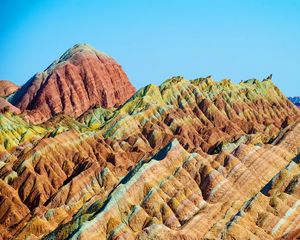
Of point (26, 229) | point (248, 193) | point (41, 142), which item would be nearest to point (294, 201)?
point (248, 193)

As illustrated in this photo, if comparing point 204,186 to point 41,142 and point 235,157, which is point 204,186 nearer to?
point 235,157

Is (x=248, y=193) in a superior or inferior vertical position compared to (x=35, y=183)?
inferior

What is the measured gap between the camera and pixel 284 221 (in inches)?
4589

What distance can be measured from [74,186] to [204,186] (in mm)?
37114

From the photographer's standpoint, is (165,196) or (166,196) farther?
(166,196)

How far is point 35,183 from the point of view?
591 feet

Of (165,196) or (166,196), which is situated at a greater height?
(165,196)

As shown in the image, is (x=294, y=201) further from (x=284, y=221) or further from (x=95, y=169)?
(x=95, y=169)

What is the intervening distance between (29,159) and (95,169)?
23305 mm

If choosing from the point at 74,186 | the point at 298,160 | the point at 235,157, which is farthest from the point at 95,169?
the point at 298,160

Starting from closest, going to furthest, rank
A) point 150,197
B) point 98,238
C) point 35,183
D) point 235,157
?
point 98,238 → point 150,197 → point 235,157 → point 35,183

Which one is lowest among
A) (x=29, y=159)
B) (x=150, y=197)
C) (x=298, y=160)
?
(x=298, y=160)

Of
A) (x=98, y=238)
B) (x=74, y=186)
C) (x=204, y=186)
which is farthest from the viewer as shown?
(x=74, y=186)

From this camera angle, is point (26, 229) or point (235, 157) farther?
A: point (235, 157)
